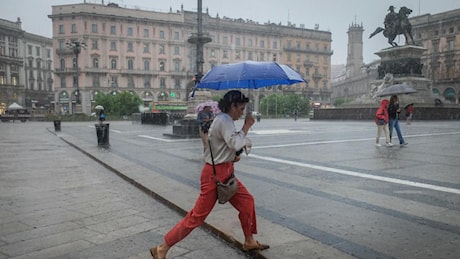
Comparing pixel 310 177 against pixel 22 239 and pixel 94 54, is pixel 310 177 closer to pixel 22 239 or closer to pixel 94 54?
pixel 22 239

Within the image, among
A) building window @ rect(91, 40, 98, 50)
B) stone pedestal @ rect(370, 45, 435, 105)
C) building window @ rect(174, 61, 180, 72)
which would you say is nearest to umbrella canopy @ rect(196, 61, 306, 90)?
stone pedestal @ rect(370, 45, 435, 105)

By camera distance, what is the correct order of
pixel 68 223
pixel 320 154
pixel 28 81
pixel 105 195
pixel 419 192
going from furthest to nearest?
pixel 28 81
pixel 320 154
pixel 105 195
pixel 419 192
pixel 68 223

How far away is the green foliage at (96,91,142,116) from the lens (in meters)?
54.8

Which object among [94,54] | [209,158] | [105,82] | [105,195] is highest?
[94,54]

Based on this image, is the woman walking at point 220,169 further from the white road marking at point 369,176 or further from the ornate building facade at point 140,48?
the ornate building facade at point 140,48

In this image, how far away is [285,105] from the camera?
68.2 meters

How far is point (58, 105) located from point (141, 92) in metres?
15.8

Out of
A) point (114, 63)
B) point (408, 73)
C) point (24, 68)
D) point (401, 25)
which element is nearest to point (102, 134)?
point (408, 73)

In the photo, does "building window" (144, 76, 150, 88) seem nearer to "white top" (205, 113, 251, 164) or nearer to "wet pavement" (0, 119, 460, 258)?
"wet pavement" (0, 119, 460, 258)

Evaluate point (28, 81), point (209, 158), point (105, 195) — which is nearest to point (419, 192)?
point (209, 158)

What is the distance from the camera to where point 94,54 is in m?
69.8

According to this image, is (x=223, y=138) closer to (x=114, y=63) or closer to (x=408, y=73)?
(x=408, y=73)

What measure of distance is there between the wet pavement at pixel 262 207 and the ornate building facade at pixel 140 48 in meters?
56.7

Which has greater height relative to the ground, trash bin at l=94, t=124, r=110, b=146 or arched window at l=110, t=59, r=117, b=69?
arched window at l=110, t=59, r=117, b=69
